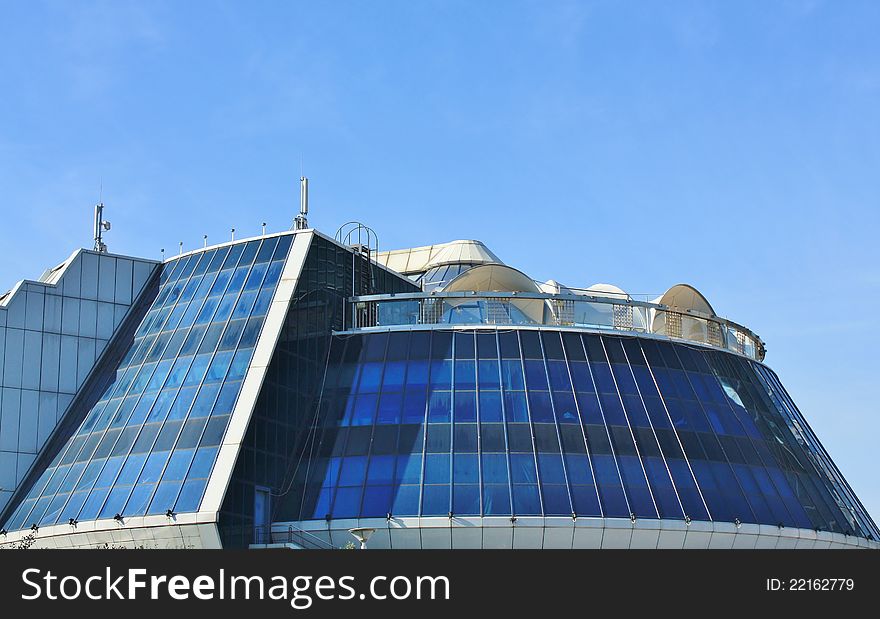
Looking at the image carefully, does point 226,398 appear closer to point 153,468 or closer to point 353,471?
point 153,468

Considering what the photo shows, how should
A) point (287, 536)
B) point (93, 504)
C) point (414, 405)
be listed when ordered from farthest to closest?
point (414, 405), point (93, 504), point (287, 536)

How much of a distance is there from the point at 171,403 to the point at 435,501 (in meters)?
13.4

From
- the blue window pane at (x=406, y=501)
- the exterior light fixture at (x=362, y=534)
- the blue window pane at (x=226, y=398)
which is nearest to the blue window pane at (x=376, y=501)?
the blue window pane at (x=406, y=501)

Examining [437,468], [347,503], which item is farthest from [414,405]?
[347,503]

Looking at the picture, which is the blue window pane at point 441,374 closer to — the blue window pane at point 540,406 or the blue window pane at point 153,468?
the blue window pane at point 540,406

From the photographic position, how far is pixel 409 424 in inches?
2398

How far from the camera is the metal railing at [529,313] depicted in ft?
218

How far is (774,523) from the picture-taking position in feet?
196

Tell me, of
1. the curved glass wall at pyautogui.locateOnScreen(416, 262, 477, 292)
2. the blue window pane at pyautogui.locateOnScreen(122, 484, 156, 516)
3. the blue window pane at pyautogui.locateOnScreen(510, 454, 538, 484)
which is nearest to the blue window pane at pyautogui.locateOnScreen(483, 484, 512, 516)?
the blue window pane at pyautogui.locateOnScreen(510, 454, 538, 484)

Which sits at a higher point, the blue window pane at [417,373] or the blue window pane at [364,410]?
the blue window pane at [417,373]

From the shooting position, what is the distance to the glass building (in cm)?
5738

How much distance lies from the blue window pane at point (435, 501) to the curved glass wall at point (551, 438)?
6 centimetres

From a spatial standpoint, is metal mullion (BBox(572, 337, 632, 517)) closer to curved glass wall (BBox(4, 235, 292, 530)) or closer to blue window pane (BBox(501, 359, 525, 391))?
blue window pane (BBox(501, 359, 525, 391))
